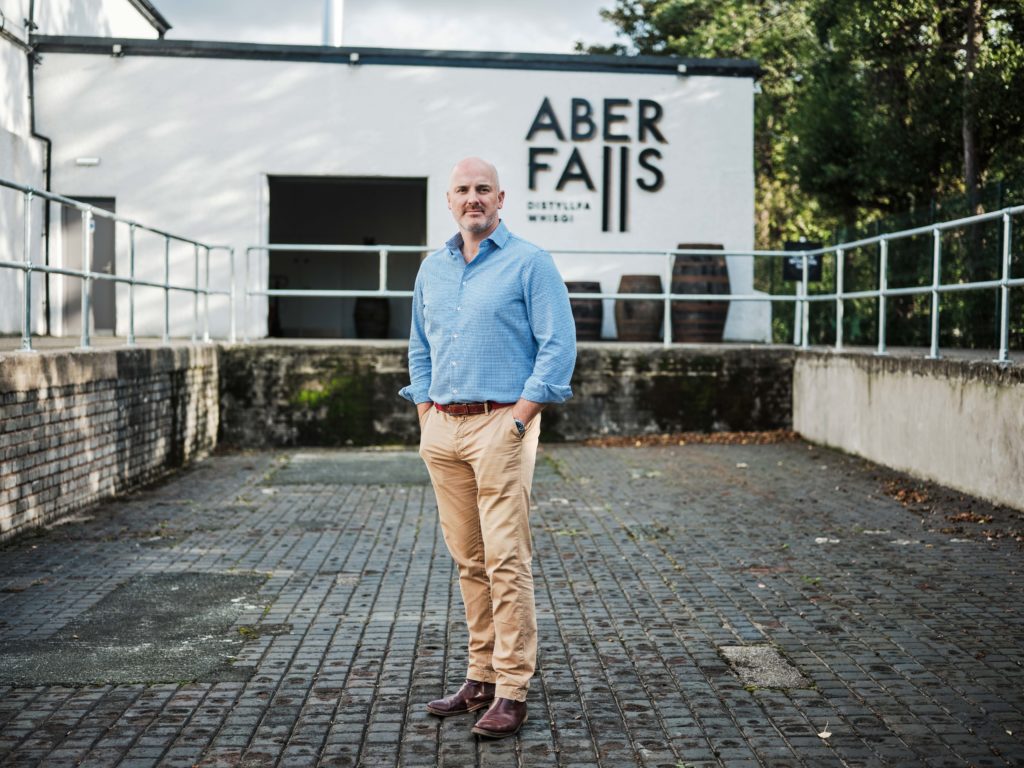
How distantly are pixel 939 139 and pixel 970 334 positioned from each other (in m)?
7.46

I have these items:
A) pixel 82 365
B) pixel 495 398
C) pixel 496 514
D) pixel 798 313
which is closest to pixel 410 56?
pixel 798 313

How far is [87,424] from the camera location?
28.4ft

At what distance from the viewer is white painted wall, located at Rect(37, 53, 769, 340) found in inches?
642

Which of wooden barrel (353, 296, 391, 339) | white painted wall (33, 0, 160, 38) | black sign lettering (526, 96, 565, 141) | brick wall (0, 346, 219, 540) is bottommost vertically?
brick wall (0, 346, 219, 540)

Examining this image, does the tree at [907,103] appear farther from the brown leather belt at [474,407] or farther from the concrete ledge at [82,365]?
the brown leather belt at [474,407]

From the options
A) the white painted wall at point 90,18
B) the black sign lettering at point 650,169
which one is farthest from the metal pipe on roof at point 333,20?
the black sign lettering at point 650,169

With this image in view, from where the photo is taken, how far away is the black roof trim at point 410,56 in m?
16.2

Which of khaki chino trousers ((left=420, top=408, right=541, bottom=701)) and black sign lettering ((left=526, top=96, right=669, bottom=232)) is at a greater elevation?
black sign lettering ((left=526, top=96, right=669, bottom=232))

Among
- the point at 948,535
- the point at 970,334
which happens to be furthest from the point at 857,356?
the point at 948,535

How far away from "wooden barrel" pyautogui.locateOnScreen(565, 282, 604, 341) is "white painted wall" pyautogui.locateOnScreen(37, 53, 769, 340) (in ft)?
3.13

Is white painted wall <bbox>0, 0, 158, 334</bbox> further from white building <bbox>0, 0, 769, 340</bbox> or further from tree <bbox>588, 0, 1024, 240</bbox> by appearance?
tree <bbox>588, 0, 1024, 240</bbox>

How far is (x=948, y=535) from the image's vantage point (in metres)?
7.62

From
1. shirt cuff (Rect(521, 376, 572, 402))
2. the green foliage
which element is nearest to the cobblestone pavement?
shirt cuff (Rect(521, 376, 572, 402))

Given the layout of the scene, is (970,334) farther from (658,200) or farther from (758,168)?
(758,168)
